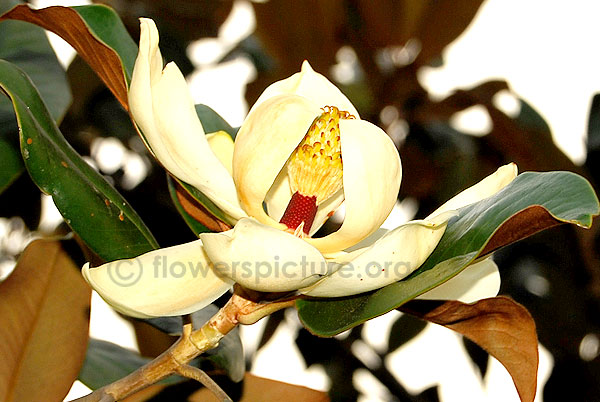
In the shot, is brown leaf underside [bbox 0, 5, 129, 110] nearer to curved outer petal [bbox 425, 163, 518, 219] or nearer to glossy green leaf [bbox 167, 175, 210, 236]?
glossy green leaf [bbox 167, 175, 210, 236]

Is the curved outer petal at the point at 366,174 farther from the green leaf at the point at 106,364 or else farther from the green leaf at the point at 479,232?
the green leaf at the point at 106,364

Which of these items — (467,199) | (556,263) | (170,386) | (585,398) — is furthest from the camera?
(556,263)

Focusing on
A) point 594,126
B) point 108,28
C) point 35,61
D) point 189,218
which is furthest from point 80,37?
point 594,126

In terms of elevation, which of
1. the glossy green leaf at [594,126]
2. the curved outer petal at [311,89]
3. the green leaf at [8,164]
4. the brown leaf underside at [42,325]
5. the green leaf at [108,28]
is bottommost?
the glossy green leaf at [594,126]

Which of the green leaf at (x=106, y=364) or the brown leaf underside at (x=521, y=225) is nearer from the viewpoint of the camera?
the brown leaf underside at (x=521, y=225)

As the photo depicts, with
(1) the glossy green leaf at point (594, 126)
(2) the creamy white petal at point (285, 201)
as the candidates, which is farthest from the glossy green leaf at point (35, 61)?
(1) the glossy green leaf at point (594, 126)

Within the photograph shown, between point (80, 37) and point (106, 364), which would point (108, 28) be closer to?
point (80, 37)

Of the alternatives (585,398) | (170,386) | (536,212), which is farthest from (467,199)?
(585,398)

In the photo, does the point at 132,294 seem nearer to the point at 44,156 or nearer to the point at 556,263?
the point at 44,156
